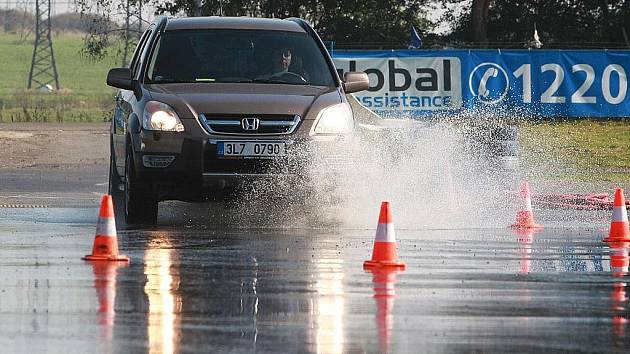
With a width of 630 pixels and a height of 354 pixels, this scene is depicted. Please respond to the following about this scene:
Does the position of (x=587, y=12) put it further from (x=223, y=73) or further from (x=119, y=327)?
(x=119, y=327)

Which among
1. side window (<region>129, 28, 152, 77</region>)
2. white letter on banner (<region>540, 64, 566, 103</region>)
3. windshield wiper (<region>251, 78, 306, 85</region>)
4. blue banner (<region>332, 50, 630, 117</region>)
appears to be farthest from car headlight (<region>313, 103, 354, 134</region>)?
white letter on banner (<region>540, 64, 566, 103</region>)

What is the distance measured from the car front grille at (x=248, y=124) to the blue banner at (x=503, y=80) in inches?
731

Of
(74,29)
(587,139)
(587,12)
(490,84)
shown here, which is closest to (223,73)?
(587,139)

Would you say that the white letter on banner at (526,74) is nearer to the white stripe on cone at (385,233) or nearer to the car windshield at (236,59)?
the car windshield at (236,59)

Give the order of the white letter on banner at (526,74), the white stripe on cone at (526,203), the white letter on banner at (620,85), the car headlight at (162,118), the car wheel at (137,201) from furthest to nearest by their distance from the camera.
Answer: the white letter on banner at (526,74)
the white letter on banner at (620,85)
the white stripe on cone at (526,203)
the car wheel at (137,201)
the car headlight at (162,118)

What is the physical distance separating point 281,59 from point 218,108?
1.36m

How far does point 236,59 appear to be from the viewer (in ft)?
52.3

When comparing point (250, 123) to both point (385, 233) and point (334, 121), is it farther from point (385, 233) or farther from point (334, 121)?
point (385, 233)

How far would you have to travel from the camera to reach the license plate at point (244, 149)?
14844 millimetres

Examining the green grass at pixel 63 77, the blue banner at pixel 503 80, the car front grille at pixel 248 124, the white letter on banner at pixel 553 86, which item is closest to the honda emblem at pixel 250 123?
the car front grille at pixel 248 124

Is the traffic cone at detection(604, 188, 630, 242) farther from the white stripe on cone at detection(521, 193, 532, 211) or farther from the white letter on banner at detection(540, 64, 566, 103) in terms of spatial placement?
the white letter on banner at detection(540, 64, 566, 103)

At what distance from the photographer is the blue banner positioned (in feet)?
111

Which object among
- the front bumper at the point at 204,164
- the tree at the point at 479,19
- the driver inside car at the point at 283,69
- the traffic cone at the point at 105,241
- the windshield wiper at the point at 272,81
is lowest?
the traffic cone at the point at 105,241

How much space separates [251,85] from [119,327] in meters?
7.21
